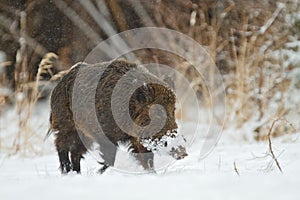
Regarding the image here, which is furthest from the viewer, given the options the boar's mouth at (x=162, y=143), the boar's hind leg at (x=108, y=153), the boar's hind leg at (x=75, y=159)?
the boar's hind leg at (x=75, y=159)

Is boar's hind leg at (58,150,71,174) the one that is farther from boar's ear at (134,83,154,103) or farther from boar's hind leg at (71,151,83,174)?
boar's ear at (134,83,154,103)

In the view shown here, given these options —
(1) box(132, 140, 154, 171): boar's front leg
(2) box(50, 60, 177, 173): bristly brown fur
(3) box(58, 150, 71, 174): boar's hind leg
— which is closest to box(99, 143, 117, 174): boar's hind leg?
(2) box(50, 60, 177, 173): bristly brown fur

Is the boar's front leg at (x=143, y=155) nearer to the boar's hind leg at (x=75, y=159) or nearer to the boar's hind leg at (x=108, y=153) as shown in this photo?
the boar's hind leg at (x=108, y=153)

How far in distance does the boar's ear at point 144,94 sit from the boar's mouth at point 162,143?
0.80ft

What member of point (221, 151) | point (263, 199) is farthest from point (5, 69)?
point (263, 199)

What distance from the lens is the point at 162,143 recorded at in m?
3.07

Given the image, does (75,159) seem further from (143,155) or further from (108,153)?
(143,155)

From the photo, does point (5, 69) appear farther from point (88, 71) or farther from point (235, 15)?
point (88, 71)

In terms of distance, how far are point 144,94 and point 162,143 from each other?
0.34m

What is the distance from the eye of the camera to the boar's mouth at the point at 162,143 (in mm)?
3059

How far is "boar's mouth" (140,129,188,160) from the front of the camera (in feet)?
10.0

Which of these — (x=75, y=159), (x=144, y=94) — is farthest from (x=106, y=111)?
(x=75, y=159)

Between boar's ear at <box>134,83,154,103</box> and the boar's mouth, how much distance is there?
0.80 ft

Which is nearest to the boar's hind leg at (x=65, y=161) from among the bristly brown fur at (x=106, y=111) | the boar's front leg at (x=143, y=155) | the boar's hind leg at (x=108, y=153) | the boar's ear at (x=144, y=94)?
the bristly brown fur at (x=106, y=111)
